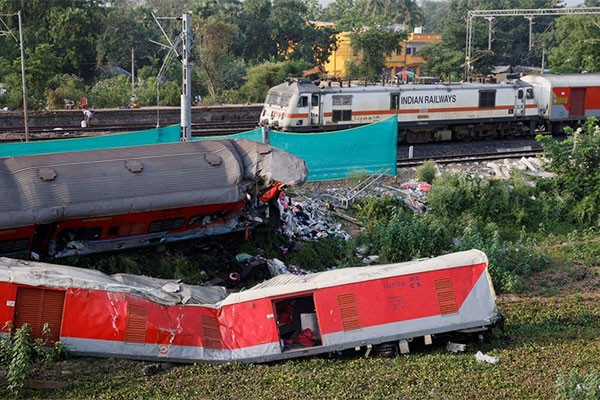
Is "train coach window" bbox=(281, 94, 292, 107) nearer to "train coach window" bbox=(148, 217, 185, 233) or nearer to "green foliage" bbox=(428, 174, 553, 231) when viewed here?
"green foliage" bbox=(428, 174, 553, 231)

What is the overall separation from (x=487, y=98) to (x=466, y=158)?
5.77m

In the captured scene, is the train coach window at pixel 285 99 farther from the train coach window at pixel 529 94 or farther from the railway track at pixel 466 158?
the train coach window at pixel 529 94

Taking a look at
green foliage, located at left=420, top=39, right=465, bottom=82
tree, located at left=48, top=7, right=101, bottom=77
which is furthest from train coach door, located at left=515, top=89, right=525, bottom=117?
tree, located at left=48, top=7, right=101, bottom=77

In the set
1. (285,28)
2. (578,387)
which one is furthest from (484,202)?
(285,28)

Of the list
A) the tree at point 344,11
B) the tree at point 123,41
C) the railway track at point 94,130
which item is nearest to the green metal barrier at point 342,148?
the railway track at point 94,130

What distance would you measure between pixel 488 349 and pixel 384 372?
2242 millimetres

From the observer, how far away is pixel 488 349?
12.5m

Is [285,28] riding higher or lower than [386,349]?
higher

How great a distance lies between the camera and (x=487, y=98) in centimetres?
3073

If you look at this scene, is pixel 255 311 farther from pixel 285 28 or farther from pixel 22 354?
pixel 285 28

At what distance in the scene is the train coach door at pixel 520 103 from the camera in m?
31.5

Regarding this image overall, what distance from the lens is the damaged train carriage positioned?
1390cm

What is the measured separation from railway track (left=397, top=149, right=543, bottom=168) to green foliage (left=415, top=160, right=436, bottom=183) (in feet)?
3.76

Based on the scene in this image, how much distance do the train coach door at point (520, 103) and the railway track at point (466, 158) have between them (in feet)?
12.7
